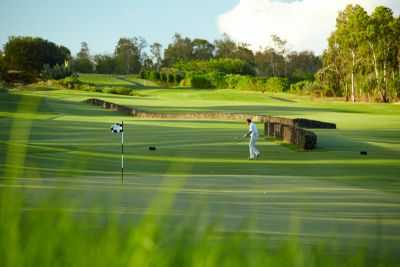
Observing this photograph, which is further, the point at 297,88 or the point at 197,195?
the point at 297,88

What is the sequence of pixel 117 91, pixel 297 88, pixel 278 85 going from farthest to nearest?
pixel 278 85, pixel 297 88, pixel 117 91

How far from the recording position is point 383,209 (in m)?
12.4

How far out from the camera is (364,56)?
96375 millimetres

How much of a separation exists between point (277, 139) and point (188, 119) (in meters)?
17.4

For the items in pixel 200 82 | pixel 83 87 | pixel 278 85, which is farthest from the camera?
pixel 200 82

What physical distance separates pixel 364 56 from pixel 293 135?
221 ft

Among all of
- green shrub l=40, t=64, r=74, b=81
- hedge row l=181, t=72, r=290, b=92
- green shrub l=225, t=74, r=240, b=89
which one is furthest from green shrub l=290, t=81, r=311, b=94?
green shrub l=40, t=64, r=74, b=81

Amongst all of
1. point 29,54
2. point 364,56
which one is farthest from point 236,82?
point 29,54

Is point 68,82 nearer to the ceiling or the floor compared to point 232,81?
nearer to the floor

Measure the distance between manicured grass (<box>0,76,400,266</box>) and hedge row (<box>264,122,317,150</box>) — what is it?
808 mm

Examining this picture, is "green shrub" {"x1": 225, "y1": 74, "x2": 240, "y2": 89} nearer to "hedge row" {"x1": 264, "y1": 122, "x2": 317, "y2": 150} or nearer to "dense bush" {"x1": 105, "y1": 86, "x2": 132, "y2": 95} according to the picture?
"dense bush" {"x1": 105, "y1": 86, "x2": 132, "y2": 95}

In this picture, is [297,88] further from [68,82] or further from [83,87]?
[68,82]

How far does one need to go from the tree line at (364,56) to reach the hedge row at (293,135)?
53.3 meters

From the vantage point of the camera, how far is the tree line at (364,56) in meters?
89.8
